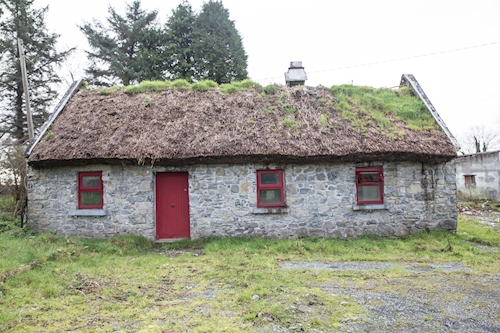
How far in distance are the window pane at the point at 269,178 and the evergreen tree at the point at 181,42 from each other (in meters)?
13.4

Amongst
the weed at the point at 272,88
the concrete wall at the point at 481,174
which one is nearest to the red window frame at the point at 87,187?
the weed at the point at 272,88

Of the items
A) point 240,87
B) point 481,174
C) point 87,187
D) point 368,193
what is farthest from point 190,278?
point 481,174

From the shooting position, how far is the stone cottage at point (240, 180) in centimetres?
897

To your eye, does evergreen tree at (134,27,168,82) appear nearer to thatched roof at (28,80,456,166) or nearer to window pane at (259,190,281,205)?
thatched roof at (28,80,456,166)

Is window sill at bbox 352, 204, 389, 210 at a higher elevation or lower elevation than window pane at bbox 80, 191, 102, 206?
lower

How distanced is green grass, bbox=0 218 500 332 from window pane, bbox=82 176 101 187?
161 centimetres

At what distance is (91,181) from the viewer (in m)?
9.38

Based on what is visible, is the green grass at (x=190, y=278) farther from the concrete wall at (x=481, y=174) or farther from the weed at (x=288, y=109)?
the concrete wall at (x=481, y=174)

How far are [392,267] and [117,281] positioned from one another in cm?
557

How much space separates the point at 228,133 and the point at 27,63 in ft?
51.9

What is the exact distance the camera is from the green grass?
425 cm

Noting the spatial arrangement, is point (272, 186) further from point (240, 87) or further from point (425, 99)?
point (425, 99)

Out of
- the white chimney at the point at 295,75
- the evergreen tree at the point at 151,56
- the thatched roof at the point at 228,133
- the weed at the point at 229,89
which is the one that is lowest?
the thatched roof at the point at 228,133

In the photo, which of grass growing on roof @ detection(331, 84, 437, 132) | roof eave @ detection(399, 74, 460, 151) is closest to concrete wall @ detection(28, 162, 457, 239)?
roof eave @ detection(399, 74, 460, 151)
